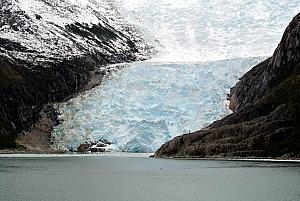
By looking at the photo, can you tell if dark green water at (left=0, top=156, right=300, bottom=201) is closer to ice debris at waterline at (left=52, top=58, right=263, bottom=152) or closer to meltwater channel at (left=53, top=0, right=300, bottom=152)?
ice debris at waterline at (left=52, top=58, right=263, bottom=152)

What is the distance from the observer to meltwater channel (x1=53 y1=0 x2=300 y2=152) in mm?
125750

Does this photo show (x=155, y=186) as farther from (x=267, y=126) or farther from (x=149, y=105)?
(x=149, y=105)

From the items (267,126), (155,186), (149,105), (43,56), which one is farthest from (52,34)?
(155,186)

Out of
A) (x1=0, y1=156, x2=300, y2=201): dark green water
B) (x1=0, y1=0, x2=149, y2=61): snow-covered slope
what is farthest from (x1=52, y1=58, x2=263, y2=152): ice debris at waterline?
(x1=0, y1=156, x2=300, y2=201): dark green water

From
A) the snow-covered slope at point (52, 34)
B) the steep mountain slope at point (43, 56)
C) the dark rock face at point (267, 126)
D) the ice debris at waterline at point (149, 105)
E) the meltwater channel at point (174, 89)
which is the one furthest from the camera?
the snow-covered slope at point (52, 34)

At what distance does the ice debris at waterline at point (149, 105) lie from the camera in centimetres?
12444

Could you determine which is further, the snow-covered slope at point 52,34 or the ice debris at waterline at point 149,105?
the snow-covered slope at point 52,34

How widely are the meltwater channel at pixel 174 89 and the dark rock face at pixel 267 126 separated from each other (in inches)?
613

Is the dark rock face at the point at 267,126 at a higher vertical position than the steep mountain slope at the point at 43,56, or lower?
lower

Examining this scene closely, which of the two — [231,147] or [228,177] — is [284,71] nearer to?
[231,147]

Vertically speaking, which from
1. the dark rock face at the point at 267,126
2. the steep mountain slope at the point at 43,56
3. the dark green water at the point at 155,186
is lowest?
the dark green water at the point at 155,186

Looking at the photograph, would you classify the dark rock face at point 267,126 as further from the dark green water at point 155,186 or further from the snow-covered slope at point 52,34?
the snow-covered slope at point 52,34

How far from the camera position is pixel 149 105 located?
436 ft

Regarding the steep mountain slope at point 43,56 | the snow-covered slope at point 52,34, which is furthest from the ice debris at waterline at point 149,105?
the snow-covered slope at point 52,34
